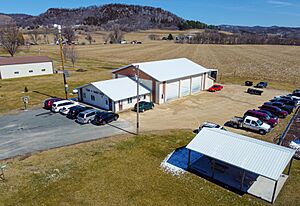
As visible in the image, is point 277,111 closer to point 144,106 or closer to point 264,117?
point 264,117

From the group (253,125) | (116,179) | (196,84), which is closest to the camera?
(116,179)

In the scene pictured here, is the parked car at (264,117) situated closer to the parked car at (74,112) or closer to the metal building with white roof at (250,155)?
the metal building with white roof at (250,155)

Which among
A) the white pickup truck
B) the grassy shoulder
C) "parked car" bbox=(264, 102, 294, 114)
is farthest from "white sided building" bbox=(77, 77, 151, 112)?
"parked car" bbox=(264, 102, 294, 114)

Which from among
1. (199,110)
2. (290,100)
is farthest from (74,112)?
(290,100)

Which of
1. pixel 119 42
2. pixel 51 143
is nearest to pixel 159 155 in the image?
pixel 51 143

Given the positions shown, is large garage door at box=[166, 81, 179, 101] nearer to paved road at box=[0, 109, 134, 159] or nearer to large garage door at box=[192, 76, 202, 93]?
large garage door at box=[192, 76, 202, 93]

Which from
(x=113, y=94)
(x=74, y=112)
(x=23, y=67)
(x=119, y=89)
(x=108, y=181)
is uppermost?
(x=23, y=67)

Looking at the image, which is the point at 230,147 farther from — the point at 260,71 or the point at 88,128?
the point at 260,71
